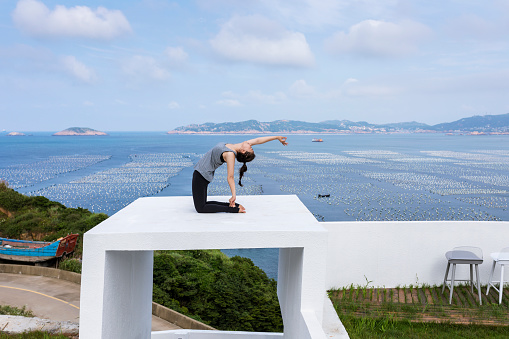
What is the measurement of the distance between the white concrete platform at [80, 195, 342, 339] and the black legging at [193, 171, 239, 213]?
0.10 meters

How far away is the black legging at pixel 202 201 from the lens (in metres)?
4.74

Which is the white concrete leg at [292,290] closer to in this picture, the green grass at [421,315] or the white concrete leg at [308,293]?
the white concrete leg at [308,293]

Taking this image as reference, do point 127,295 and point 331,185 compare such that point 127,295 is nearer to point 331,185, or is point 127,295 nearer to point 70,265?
point 70,265

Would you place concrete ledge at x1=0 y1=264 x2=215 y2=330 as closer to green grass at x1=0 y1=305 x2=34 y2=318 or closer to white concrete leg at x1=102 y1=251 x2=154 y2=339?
green grass at x1=0 y1=305 x2=34 y2=318

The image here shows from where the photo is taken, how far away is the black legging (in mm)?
4738

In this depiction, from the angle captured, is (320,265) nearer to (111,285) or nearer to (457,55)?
(111,285)

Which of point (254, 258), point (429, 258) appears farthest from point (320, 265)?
point (254, 258)

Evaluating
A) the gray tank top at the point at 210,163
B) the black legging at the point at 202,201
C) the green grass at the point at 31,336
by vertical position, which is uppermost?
the gray tank top at the point at 210,163

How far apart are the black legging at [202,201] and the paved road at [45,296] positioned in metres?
4.12

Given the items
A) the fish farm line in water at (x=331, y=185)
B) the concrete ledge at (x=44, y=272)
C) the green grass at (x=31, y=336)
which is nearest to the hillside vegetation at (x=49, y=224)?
the concrete ledge at (x=44, y=272)

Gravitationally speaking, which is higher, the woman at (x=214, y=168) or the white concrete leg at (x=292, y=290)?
the woman at (x=214, y=168)

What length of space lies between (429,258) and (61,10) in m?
106

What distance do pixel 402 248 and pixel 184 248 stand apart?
3.89m

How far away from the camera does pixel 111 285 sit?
392cm
